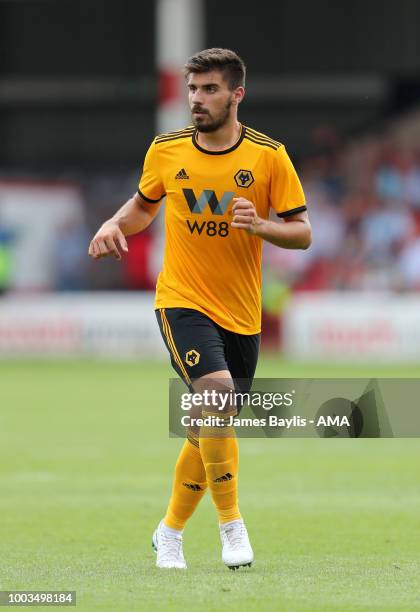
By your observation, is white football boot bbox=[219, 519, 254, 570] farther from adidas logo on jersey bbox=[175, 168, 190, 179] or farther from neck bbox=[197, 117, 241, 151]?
neck bbox=[197, 117, 241, 151]

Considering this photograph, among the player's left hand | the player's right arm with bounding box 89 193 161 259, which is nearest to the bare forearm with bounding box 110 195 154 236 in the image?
the player's right arm with bounding box 89 193 161 259

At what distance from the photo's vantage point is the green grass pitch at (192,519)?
6.41 m

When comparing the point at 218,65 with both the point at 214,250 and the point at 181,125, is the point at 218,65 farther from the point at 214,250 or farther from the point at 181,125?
the point at 181,125

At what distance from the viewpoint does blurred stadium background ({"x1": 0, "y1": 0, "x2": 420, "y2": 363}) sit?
73.7ft

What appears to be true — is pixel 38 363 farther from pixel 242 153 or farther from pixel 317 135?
pixel 242 153

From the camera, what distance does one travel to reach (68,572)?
6906mm

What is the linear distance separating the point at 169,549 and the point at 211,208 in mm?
1676

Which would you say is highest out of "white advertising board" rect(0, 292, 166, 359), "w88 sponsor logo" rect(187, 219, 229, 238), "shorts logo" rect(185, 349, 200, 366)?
"w88 sponsor logo" rect(187, 219, 229, 238)

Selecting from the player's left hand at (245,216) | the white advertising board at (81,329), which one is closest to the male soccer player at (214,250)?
the player's left hand at (245,216)

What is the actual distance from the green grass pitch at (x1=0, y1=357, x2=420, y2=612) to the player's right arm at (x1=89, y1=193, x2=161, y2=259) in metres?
1.54

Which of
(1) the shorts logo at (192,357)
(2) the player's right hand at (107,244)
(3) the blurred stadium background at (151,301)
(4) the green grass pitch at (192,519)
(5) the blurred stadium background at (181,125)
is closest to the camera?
(4) the green grass pitch at (192,519)

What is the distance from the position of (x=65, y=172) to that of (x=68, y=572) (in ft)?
73.9

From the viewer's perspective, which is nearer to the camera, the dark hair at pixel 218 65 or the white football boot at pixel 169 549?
the dark hair at pixel 218 65

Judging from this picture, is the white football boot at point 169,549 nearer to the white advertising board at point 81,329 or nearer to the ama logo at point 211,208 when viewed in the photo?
the ama logo at point 211,208
